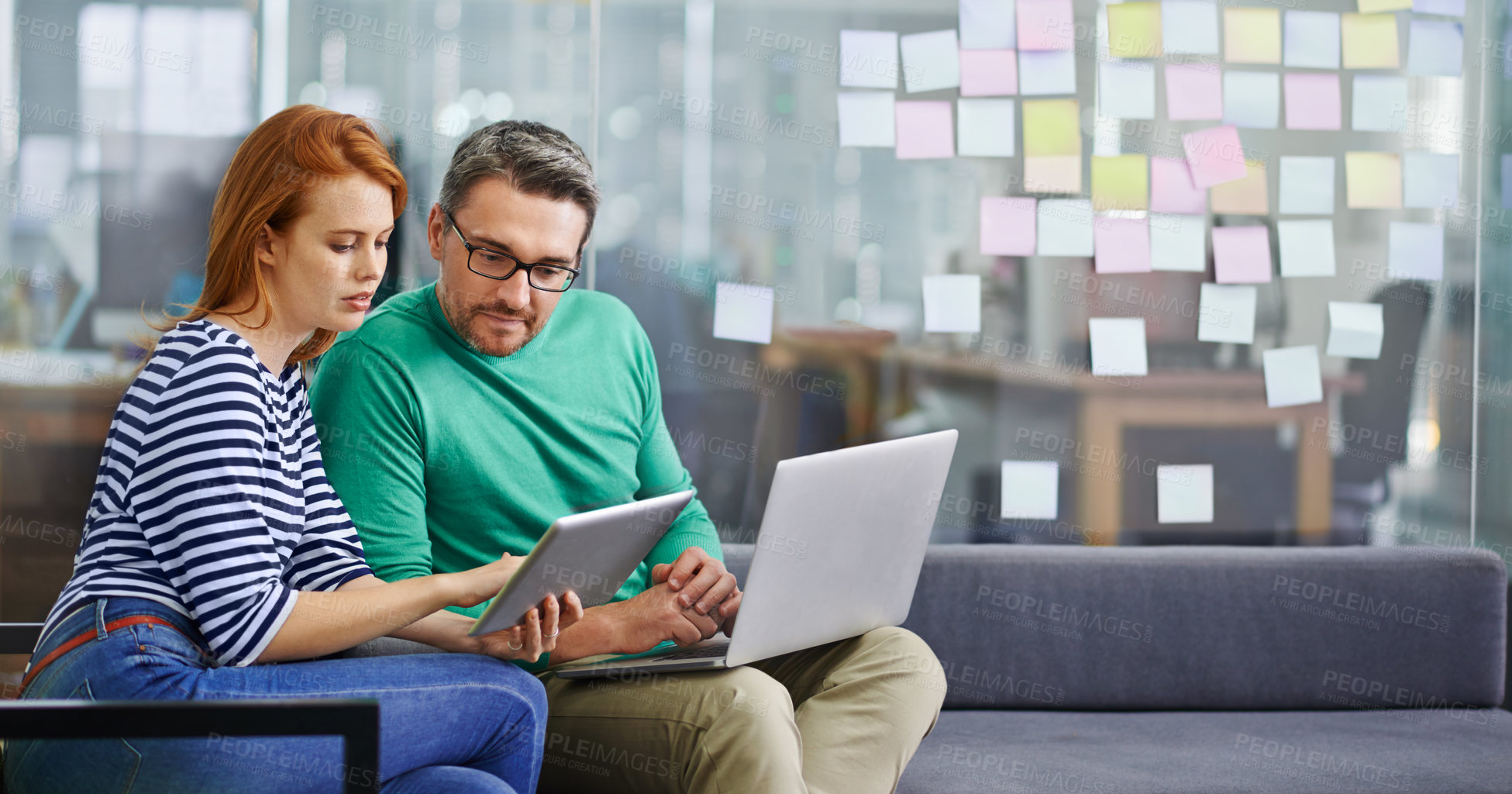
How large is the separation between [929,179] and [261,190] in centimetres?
128

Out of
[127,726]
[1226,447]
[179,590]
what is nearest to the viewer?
[127,726]

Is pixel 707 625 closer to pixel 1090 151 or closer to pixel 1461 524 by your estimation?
pixel 1090 151

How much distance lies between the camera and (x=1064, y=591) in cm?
185

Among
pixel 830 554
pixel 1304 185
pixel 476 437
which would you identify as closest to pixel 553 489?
pixel 476 437

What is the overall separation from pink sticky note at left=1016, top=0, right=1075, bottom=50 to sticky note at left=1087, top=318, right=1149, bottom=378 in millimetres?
538

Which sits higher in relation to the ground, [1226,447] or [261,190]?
[261,190]

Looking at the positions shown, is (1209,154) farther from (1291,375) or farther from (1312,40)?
(1291,375)

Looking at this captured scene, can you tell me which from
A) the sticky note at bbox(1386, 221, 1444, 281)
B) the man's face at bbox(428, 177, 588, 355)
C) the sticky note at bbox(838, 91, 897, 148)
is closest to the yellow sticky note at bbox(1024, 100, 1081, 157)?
the sticky note at bbox(838, 91, 897, 148)

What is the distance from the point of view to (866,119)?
2.04m

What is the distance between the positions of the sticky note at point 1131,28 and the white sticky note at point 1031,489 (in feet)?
2.67

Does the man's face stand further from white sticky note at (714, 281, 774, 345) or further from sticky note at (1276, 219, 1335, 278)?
sticky note at (1276, 219, 1335, 278)

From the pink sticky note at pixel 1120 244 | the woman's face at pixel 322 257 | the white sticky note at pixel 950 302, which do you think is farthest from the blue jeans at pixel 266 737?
the pink sticky note at pixel 1120 244

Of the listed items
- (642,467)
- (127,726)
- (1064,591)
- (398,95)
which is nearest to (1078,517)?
(1064,591)

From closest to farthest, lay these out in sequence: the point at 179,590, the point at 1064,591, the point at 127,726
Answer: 1. the point at 127,726
2. the point at 179,590
3. the point at 1064,591
